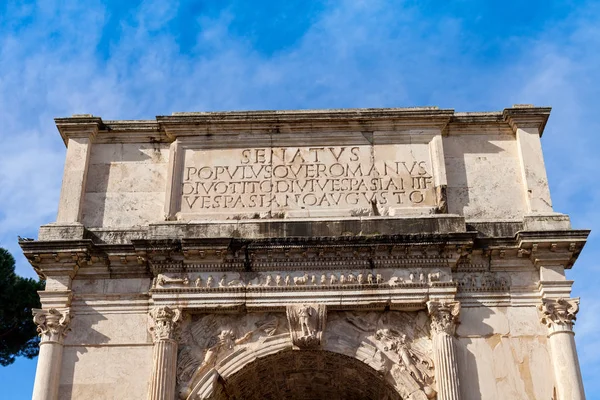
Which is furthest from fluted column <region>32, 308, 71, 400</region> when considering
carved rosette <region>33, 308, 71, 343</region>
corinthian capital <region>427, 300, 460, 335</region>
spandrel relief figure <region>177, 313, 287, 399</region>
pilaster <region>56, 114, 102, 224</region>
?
corinthian capital <region>427, 300, 460, 335</region>

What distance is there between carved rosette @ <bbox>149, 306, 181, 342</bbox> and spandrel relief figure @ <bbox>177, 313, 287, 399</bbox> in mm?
242

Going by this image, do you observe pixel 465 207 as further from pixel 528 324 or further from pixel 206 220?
pixel 206 220

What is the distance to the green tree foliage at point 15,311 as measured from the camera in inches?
853

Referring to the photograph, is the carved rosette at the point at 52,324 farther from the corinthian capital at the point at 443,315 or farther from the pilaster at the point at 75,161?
the corinthian capital at the point at 443,315

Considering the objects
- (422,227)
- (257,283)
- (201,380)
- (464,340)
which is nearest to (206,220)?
(257,283)

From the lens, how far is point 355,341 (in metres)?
13.6

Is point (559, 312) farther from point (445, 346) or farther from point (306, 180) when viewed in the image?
point (306, 180)

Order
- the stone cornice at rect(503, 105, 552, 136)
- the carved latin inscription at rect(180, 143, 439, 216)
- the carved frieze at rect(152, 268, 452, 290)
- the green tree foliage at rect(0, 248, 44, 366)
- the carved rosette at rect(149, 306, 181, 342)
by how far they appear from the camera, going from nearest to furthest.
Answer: the carved rosette at rect(149, 306, 181, 342) → the carved frieze at rect(152, 268, 452, 290) → the carved latin inscription at rect(180, 143, 439, 216) → the stone cornice at rect(503, 105, 552, 136) → the green tree foliage at rect(0, 248, 44, 366)

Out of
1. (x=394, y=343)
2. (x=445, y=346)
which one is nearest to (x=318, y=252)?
(x=394, y=343)

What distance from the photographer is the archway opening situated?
13.7m

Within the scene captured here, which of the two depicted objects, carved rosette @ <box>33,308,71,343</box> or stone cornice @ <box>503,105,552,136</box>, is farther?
stone cornice @ <box>503,105,552,136</box>

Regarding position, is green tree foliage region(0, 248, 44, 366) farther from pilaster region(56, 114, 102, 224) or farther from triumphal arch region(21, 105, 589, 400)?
A: triumphal arch region(21, 105, 589, 400)

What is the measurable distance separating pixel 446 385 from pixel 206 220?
484 cm

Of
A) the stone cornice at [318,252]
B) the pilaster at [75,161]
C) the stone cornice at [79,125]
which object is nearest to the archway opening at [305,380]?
the stone cornice at [318,252]
